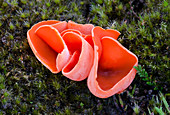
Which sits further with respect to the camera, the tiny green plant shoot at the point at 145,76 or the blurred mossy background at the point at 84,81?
the blurred mossy background at the point at 84,81

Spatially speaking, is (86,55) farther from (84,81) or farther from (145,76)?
(145,76)

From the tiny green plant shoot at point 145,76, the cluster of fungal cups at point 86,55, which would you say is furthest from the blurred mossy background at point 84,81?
the cluster of fungal cups at point 86,55

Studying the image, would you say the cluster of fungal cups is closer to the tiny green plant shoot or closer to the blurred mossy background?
the tiny green plant shoot

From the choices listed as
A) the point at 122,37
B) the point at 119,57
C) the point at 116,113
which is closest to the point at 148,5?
the point at 122,37

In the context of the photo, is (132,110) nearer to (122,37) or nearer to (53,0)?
(122,37)

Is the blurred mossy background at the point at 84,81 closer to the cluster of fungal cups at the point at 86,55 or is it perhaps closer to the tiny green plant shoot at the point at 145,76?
the tiny green plant shoot at the point at 145,76
